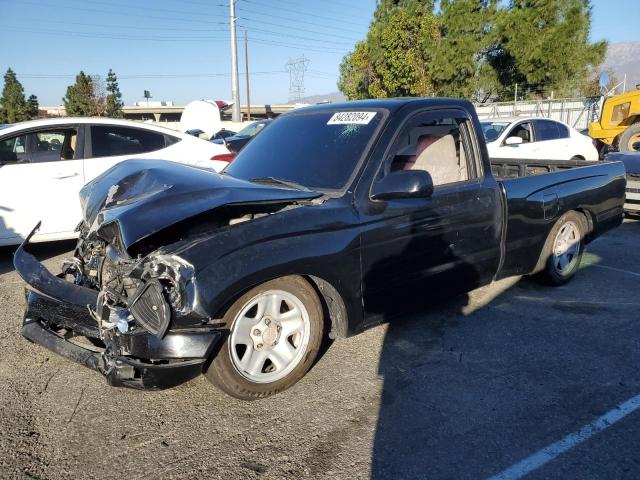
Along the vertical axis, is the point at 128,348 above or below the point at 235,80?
below

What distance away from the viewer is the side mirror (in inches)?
125

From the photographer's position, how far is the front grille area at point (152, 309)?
2510 mm

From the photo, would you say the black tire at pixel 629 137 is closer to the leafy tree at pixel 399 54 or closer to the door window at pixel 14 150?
the door window at pixel 14 150

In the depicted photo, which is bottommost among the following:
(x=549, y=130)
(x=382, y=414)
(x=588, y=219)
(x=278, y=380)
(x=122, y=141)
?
(x=382, y=414)

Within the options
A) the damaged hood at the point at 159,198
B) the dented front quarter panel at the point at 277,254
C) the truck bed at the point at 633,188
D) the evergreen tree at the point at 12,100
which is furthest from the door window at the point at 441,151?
the evergreen tree at the point at 12,100

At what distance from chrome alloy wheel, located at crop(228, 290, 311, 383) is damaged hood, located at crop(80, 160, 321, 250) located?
591 mm

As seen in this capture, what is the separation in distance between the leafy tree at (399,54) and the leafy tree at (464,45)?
33.3 inches

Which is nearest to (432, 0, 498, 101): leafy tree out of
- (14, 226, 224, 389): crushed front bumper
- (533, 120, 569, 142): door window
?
(533, 120, 569, 142): door window

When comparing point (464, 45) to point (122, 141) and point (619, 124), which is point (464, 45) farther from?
point (122, 141)

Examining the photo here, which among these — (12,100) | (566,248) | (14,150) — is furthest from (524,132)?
(12,100)

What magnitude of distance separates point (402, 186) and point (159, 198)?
4.84 feet

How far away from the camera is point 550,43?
30.2 m

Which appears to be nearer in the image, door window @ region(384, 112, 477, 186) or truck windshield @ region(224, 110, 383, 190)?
truck windshield @ region(224, 110, 383, 190)

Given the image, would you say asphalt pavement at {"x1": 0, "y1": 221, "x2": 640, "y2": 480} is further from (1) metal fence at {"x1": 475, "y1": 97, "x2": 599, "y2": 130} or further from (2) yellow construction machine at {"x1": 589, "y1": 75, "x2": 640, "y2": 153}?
(1) metal fence at {"x1": 475, "y1": 97, "x2": 599, "y2": 130}
